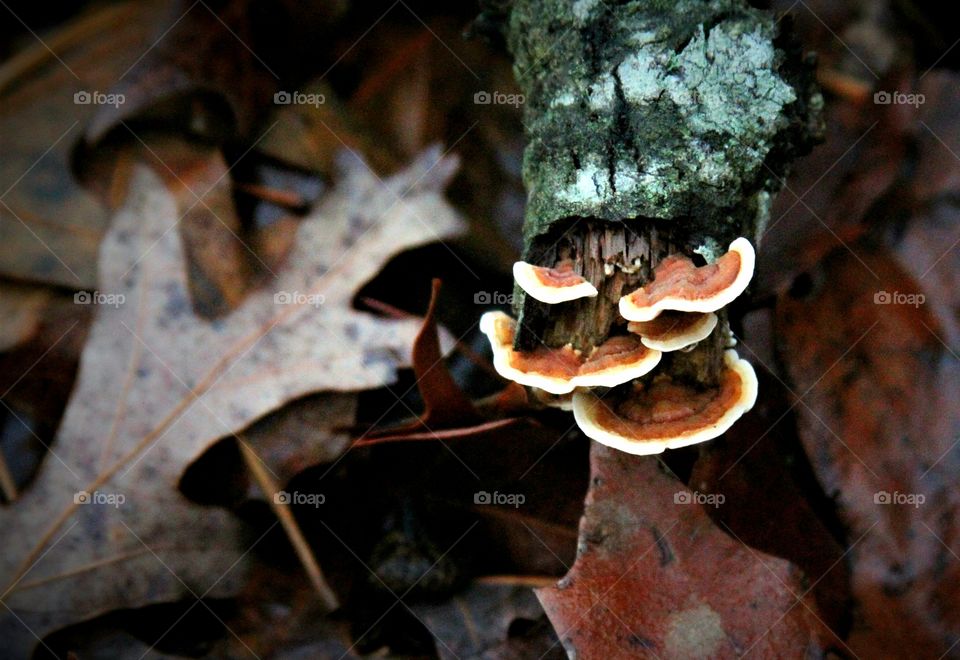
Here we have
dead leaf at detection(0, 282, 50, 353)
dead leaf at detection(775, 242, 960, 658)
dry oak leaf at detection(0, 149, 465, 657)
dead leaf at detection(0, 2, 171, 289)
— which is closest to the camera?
dead leaf at detection(775, 242, 960, 658)

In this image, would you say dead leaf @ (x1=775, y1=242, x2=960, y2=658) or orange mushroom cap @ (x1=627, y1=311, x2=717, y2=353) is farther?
dead leaf @ (x1=775, y1=242, x2=960, y2=658)

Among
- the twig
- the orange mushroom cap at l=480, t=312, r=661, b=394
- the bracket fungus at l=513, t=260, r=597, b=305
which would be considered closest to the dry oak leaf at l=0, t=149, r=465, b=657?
the twig

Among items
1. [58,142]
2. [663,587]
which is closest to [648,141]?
[663,587]

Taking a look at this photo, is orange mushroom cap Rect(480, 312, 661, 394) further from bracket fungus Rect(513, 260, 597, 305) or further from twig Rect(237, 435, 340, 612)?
twig Rect(237, 435, 340, 612)

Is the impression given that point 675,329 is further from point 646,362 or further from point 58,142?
point 58,142

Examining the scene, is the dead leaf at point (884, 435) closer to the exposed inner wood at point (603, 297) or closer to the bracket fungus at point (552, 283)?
the exposed inner wood at point (603, 297)

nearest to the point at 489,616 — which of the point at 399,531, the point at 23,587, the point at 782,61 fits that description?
the point at 399,531

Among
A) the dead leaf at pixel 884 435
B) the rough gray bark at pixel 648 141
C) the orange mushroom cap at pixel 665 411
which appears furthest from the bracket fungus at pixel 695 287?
the dead leaf at pixel 884 435
